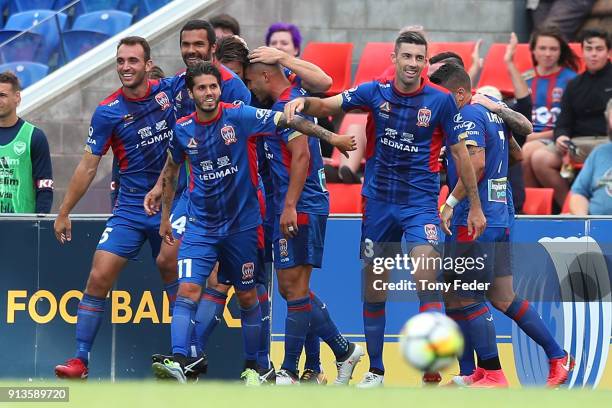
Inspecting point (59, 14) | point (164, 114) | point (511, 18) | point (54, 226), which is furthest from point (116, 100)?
point (511, 18)

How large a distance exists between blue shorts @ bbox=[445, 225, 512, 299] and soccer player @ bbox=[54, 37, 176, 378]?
203cm

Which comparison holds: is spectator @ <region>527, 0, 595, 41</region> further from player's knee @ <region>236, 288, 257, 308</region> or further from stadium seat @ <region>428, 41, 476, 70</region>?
player's knee @ <region>236, 288, 257, 308</region>

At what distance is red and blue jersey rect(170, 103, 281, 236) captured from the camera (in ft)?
30.3

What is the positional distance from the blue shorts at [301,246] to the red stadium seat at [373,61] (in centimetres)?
423

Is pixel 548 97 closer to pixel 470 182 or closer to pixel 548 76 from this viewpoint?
pixel 548 76

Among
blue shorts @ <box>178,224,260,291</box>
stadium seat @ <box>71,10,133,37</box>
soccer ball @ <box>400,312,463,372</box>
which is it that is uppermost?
stadium seat @ <box>71,10,133,37</box>

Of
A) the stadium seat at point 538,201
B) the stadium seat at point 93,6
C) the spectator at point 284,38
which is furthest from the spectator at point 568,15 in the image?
the stadium seat at point 93,6

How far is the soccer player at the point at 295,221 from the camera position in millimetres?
9469

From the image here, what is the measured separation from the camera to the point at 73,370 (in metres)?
9.72

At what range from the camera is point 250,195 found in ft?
30.7

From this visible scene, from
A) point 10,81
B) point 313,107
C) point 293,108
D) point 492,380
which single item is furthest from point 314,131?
point 10,81

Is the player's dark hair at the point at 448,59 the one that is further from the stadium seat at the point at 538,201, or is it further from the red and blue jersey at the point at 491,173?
the stadium seat at the point at 538,201

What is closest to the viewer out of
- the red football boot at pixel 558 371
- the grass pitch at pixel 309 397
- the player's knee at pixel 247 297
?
the grass pitch at pixel 309 397

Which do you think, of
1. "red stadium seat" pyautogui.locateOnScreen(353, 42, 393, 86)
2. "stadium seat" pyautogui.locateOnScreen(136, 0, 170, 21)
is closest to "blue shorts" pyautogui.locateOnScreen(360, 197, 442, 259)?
"red stadium seat" pyautogui.locateOnScreen(353, 42, 393, 86)
